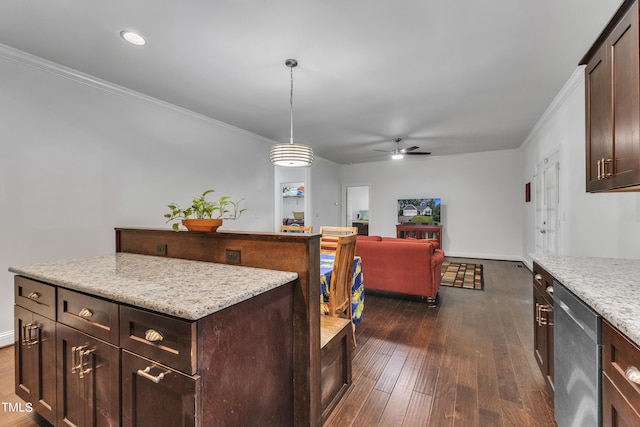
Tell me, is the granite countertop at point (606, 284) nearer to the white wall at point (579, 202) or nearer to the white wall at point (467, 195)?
the white wall at point (579, 202)

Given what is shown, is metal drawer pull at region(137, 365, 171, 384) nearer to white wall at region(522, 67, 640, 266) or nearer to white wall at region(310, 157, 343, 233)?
white wall at region(522, 67, 640, 266)

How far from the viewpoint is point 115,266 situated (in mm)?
1651

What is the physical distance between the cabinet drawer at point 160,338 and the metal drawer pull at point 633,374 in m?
1.33

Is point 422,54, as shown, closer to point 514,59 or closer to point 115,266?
point 514,59

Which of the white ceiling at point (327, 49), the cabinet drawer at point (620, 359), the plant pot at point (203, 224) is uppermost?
the white ceiling at point (327, 49)

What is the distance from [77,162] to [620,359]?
423cm

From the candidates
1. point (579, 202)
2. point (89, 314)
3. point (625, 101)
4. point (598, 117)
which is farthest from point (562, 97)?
point (89, 314)

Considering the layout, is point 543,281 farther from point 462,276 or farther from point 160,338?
point 462,276

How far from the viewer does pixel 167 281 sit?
4.28 feet

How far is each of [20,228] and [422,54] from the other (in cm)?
406

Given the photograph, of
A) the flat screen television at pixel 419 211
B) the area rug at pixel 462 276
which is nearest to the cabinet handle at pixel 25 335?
the area rug at pixel 462 276

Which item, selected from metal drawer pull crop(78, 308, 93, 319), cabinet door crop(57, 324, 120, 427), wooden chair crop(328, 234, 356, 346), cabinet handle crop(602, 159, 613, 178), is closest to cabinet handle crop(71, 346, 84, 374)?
cabinet door crop(57, 324, 120, 427)

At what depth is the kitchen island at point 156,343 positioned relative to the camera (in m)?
0.98

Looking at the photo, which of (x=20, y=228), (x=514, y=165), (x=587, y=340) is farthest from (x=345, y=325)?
(x=514, y=165)
